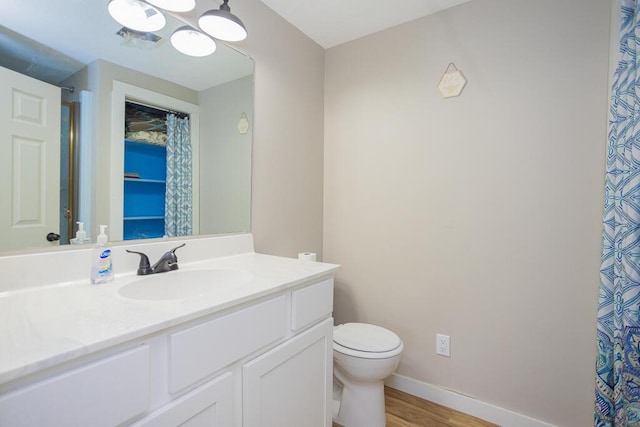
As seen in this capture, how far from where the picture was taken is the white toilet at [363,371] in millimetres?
1469

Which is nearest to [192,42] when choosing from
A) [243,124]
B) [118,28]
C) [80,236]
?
[118,28]

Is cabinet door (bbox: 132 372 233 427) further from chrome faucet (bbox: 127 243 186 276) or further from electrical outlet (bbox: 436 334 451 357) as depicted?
electrical outlet (bbox: 436 334 451 357)

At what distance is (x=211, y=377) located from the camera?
82 centimetres

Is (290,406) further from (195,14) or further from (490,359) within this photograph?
(195,14)

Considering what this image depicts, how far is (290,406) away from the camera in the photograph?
110cm

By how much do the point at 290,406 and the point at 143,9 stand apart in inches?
65.3

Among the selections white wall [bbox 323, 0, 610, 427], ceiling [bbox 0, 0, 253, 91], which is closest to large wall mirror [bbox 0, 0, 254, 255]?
ceiling [bbox 0, 0, 253, 91]

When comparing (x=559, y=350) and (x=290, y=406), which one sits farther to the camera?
(x=559, y=350)

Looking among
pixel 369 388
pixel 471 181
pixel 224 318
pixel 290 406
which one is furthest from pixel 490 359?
pixel 224 318

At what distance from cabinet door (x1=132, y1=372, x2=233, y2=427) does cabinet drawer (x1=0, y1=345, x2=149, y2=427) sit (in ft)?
0.17

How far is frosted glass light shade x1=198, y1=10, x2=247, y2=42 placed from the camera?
1276 mm

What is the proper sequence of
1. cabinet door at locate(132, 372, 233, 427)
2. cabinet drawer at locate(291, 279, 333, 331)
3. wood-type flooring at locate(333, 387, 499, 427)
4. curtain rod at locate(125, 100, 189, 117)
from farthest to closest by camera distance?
1. wood-type flooring at locate(333, 387, 499, 427)
2. curtain rod at locate(125, 100, 189, 117)
3. cabinet drawer at locate(291, 279, 333, 331)
4. cabinet door at locate(132, 372, 233, 427)

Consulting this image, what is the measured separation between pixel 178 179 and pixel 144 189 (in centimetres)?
17

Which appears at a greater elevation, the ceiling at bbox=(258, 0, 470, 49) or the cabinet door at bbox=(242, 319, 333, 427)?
the ceiling at bbox=(258, 0, 470, 49)
